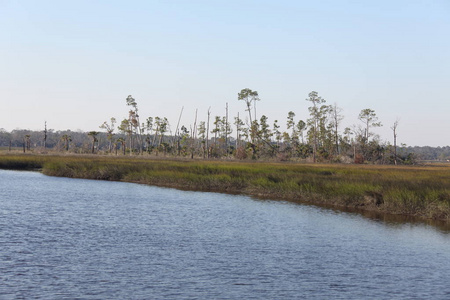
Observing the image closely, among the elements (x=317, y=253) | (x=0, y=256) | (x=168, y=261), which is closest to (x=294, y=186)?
(x=317, y=253)

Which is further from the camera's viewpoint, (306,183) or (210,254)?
(306,183)

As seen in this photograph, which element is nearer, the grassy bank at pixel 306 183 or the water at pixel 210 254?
the water at pixel 210 254

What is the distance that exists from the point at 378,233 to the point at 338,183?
1128 centimetres

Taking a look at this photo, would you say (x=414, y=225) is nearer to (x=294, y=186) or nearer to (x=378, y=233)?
(x=378, y=233)

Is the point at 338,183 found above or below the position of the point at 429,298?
above

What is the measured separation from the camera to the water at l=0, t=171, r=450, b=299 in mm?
13562

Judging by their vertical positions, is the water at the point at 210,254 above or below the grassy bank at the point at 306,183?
below

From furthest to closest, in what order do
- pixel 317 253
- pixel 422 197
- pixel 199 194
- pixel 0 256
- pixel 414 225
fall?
pixel 199 194
pixel 422 197
pixel 414 225
pixel 317 253
pixel 0 256

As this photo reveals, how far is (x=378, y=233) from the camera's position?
22656 mm

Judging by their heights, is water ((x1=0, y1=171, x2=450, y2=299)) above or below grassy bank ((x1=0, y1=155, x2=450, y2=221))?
below

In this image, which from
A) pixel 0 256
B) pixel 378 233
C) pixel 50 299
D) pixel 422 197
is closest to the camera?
pixel 50 299

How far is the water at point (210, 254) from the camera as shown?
44.5 feet

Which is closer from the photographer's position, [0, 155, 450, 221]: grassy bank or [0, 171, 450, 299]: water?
[0, 171, 450, 299]: water

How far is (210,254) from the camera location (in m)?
17.5
